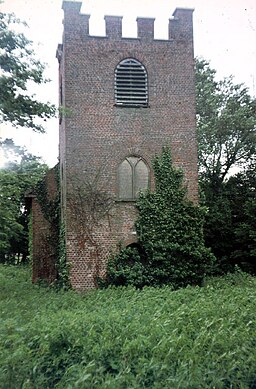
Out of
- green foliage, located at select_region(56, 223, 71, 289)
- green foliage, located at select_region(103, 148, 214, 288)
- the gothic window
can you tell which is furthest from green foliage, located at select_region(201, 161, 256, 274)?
green foliage, located at select_region(56, 223, 71, 289)

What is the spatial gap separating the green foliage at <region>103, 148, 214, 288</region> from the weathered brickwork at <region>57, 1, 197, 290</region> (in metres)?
0.48

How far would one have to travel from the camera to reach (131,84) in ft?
74.1

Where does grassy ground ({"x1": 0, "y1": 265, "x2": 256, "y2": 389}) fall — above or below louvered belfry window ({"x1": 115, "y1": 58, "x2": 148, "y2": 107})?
below

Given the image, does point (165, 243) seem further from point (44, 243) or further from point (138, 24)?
point (138, 24)

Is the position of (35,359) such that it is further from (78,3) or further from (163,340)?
(78,3)

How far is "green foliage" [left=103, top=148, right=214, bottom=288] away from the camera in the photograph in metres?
21.1

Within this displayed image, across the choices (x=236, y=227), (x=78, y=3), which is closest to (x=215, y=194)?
(x=236, y=227)

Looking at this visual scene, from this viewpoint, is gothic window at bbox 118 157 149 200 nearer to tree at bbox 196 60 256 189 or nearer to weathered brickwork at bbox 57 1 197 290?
weathered brickwork at bbox 57 1 197 290

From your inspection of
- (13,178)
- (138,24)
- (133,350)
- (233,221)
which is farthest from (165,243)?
(233,221)

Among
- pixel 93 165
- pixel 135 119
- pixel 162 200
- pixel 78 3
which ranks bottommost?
pixel 162 200

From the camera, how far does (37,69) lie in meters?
15.4

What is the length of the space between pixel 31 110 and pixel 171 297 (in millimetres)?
6093

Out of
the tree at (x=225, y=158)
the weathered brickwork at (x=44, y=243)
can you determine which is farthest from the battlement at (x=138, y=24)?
the tree at (x=225, y=158)

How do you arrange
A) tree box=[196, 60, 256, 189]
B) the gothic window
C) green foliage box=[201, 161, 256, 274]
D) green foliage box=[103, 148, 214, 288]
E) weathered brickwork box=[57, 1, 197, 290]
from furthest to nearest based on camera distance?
1. tree box=[196, 60, 256, 189]
2. green foliage box=[201, 161, 256, 274]
3. the gothic window
4. weathered brickwork box=[57, 1, 197, 290]
5. green foliage box=[103, 148, 214, 288]
